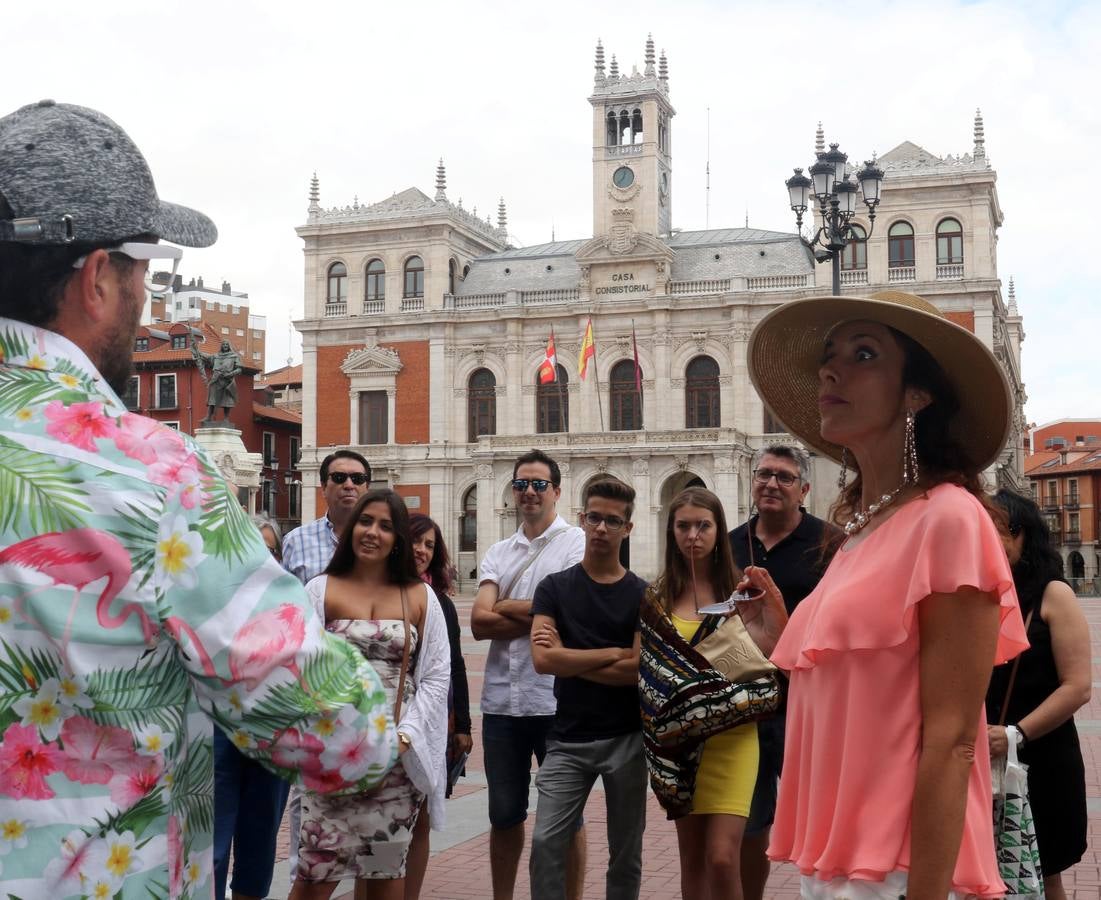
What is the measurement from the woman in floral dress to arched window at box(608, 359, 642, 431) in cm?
3699

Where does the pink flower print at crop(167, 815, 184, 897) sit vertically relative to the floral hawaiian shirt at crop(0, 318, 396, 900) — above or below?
below

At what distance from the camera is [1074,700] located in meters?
4.01

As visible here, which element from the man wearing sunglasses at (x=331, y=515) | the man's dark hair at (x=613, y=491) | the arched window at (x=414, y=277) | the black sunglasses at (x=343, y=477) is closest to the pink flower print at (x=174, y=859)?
the man's dark hair at (x=613, y=491)

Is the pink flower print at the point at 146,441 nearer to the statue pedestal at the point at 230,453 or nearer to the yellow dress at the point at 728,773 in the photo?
the yellow dress at the point at 728,773

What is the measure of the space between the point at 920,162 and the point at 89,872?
41.6m

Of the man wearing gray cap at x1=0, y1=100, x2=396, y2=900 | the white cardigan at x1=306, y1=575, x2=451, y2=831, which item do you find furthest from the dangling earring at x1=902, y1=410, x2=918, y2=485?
the white cardigan at x1=306, y1=575, x2=451, y2=831

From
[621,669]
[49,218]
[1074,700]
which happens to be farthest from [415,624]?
[49,218]

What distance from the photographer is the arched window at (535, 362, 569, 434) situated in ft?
141

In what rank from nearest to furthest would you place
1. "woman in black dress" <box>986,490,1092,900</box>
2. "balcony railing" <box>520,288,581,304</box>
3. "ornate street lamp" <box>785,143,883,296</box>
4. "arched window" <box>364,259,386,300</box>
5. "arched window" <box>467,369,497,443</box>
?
"woman in black dress" <box>986,490,1092,900</box> → "ornate street lamp" <box>785,143,883,296</box> → "balcony railing" <box>520,288,581,304</box> → "arched window" <box>467,369,497,443</box> → "arched window" <box>364,259,386,300</box>

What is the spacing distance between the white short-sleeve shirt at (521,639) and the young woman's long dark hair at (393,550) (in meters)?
0.75

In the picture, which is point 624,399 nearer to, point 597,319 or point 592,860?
point 597,319

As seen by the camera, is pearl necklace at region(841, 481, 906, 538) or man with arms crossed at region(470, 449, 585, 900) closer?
pearl necklace at region(841, 481, 906, 538)

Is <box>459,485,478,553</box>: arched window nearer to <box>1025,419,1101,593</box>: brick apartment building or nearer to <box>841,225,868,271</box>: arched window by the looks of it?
<box>841,225,868,271</box>: arched window

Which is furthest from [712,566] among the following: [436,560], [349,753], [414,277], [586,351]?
[414,277]
